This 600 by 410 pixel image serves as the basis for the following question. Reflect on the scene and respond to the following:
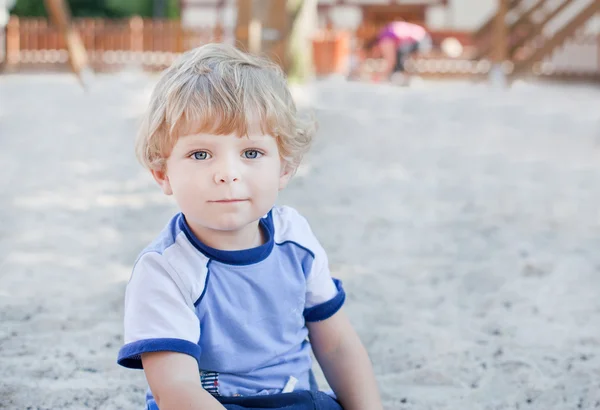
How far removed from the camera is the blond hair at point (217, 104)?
5.68 feet

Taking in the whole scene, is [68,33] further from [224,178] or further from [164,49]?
[224,178]

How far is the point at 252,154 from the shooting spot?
5.89ft

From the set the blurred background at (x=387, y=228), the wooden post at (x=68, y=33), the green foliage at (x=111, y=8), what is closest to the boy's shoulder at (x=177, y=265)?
the blurred background at (x=387, y=228)

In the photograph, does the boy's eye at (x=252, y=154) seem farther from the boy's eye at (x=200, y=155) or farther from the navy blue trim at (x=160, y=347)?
the navy blue trim at (x=160, y=347)

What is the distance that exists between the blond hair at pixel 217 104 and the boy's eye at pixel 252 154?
0.04 metres

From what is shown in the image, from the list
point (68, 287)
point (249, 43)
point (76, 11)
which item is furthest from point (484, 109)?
point (76, 11)

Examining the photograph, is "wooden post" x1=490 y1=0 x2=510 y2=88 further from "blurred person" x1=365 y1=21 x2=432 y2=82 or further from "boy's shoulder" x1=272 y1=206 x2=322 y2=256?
"boy's shoulder" x1=272 y1=206 x2=322 y2=256

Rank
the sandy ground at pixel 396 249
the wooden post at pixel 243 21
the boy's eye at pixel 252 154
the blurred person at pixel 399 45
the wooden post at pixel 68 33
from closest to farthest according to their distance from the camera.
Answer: the boy's eye at pixel 252 154, the sandy ground at pixel 396 249, the wooden post at pixel 243 21, the wooden post at pixel 68 33, the blurred person at pixel 399 45

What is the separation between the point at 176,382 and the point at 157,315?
0.13m

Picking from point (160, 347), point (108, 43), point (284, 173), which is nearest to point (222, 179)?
point (284, 173)

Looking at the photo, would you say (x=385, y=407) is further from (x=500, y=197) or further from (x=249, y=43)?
(x=249, y=43)

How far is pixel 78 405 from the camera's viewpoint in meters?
2.30

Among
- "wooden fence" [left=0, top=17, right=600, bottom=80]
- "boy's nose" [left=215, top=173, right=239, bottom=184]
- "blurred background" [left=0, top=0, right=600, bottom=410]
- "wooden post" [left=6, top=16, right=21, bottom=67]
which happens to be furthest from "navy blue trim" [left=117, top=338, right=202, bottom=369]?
"wooden post" [left=6, top=16, right=21, bottom=67]

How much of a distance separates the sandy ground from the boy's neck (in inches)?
28.0
